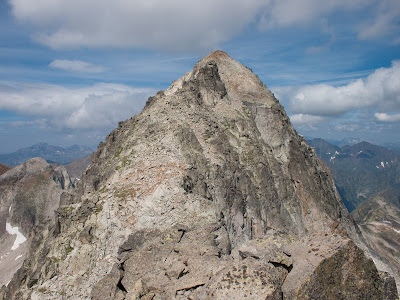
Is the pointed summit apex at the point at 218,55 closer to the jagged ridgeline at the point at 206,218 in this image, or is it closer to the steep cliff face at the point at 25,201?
the jagged ridgeline at the point at 206,218

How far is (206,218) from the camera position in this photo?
3272 centimetres

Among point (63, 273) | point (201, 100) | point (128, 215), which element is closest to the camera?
point (63, 273)

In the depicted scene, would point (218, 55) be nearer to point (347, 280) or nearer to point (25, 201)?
point (347, 280)

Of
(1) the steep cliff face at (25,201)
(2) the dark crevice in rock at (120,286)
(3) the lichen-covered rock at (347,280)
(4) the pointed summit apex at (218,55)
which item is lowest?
(1) the steep cliff face at (25,201)

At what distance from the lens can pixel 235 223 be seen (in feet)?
140

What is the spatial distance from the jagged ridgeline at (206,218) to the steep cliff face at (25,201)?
2319 inches

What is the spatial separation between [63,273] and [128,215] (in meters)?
8.71

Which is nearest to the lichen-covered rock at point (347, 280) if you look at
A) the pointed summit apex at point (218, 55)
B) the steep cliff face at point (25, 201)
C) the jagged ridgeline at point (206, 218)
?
the jagged ridgeline at point (206, 218)

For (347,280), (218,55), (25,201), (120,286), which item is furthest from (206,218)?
(25,201)

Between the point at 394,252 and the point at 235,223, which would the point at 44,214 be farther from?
the point at 394,252

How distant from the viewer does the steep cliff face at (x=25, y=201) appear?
304 feet

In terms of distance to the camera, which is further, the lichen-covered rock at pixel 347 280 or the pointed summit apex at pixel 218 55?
the pointed summit apex at pixel 218 55

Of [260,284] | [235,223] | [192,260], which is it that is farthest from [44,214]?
[260,284]

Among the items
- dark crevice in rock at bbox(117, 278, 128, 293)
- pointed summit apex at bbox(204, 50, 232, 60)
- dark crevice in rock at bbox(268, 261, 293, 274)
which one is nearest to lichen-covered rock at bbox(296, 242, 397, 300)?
dark crevice in rock at bbox(268, 261, 293, 274)
